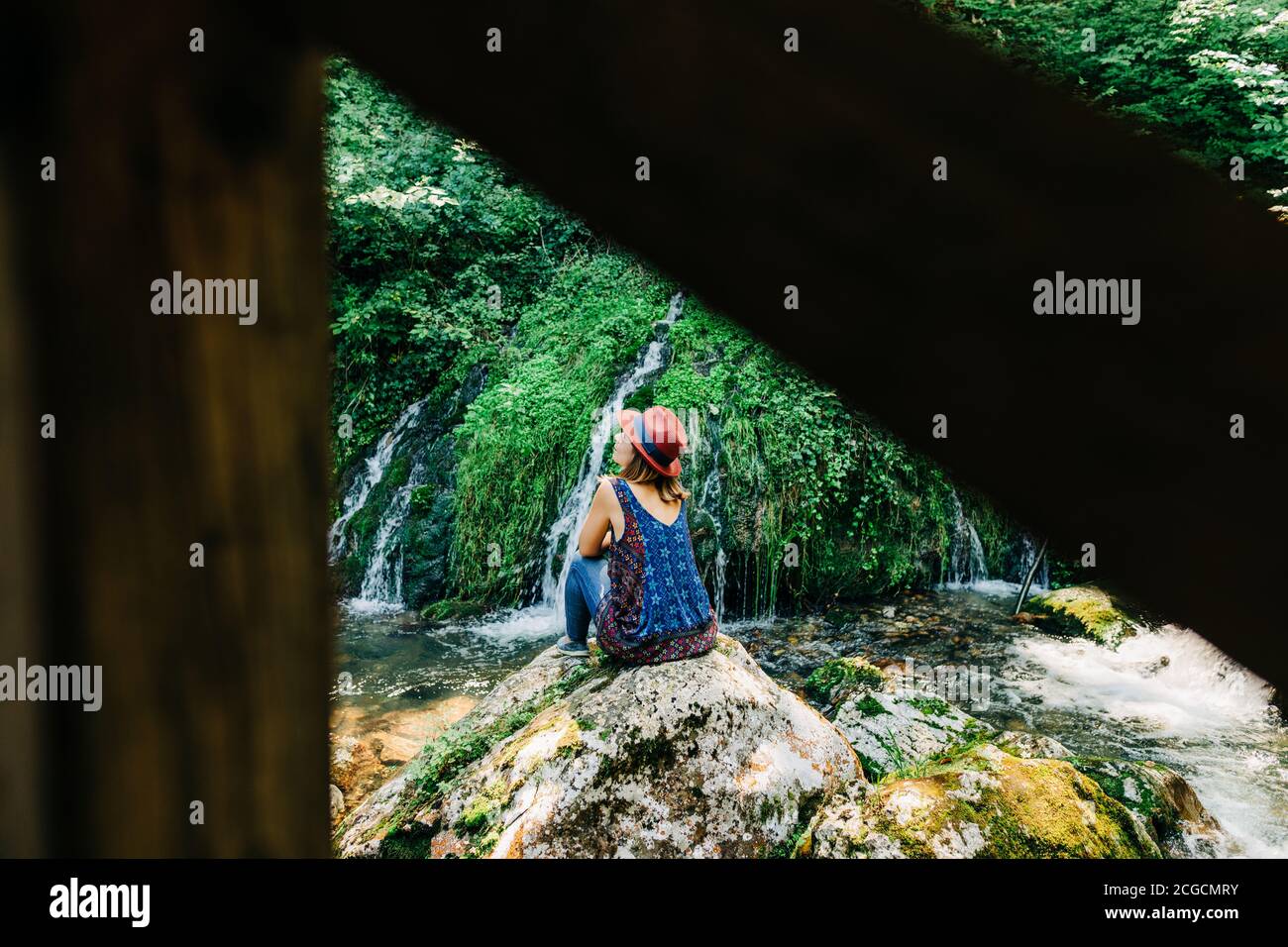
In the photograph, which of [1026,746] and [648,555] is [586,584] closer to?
[648,555]

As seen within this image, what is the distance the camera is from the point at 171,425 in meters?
0.49

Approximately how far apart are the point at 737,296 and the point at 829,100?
93 mm

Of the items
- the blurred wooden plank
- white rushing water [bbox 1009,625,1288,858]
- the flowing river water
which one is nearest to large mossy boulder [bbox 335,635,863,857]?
the flowing river water

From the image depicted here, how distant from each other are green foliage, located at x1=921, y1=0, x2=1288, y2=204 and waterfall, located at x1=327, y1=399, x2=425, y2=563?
8114 millimetres

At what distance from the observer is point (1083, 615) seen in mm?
8172

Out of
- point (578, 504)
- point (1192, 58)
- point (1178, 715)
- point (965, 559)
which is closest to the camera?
point (1178, 715)

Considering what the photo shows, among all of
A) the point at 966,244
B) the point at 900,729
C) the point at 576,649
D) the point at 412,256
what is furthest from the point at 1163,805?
the point at 412,256

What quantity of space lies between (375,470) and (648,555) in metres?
6.56

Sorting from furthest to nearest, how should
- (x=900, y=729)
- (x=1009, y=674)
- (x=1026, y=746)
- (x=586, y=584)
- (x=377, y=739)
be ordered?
(x=1009, y=674)
(x=377, y=739)
(x=900, y=729)
(x=1026, y=746)
(x=586, y=584)

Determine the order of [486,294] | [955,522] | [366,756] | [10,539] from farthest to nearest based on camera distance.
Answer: [486,294]
[955,522]
[366,756]
[10,539]

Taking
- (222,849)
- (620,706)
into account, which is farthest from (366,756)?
(222,849)

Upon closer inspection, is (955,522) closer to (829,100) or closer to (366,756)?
(366,756)

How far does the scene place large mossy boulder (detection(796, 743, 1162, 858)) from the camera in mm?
3500

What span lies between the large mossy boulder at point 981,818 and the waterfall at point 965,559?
5.26 metres
